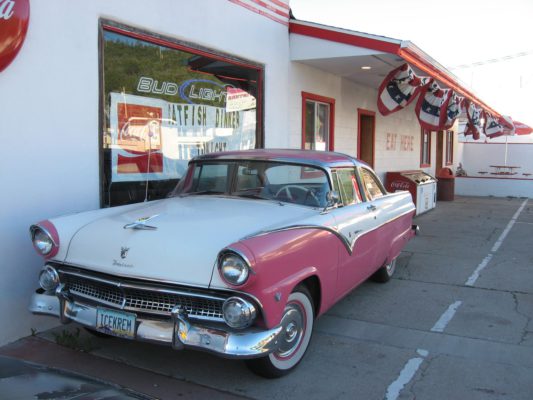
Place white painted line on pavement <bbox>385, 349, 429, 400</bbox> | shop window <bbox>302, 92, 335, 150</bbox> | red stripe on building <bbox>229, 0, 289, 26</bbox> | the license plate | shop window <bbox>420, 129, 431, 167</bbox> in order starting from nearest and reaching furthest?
the license plate, white painted line on pavement <bbox>385, 349, 429, 400</bbox>, red stripe on building <bbox>229, 0, 289, 26</bbox>, shop window <bbox>302, 92, 335, 150</bbox>, shop window <bbox>420, 129, 431, 167</bbox>

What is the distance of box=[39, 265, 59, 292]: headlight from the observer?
375 cm


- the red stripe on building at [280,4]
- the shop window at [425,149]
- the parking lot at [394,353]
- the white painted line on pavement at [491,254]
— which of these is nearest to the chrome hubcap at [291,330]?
the parking lot at [394,353]

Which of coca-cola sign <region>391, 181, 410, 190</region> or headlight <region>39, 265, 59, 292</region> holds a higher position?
coca-cola sign <region>391, 181, 410, 190</region>

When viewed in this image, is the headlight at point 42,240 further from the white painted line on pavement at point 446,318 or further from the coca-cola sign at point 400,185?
the coca-cola sign at point 400,185

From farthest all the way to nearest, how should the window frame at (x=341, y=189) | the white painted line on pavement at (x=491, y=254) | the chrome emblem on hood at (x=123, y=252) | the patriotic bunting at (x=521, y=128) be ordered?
the patriotic bunting at (x=521, y=128), the white painted line on pavement at (x=491, y=254), the window frame at (x=341, y=189), the chrome emblem on hood at (x=123, y=252)

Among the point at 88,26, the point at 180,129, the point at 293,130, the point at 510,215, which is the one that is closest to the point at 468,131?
the point at 510,215

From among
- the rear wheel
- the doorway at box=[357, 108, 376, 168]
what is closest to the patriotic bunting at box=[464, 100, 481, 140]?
the doorway at box=[357, 108, 376, 168]

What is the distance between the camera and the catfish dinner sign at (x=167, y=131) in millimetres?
5797

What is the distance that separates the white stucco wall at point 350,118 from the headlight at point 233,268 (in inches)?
238

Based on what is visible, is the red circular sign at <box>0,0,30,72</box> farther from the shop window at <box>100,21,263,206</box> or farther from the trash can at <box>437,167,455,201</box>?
the trash can at <box>437,167,455,201</box>

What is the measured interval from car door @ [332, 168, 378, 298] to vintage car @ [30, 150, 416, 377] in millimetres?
16

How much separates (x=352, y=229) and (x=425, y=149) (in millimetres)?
14293

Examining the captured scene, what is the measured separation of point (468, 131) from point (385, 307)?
44.0 feet

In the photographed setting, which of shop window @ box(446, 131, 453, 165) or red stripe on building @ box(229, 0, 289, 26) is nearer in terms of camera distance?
red stripe on building @ box(229, 0, 289, 26)
